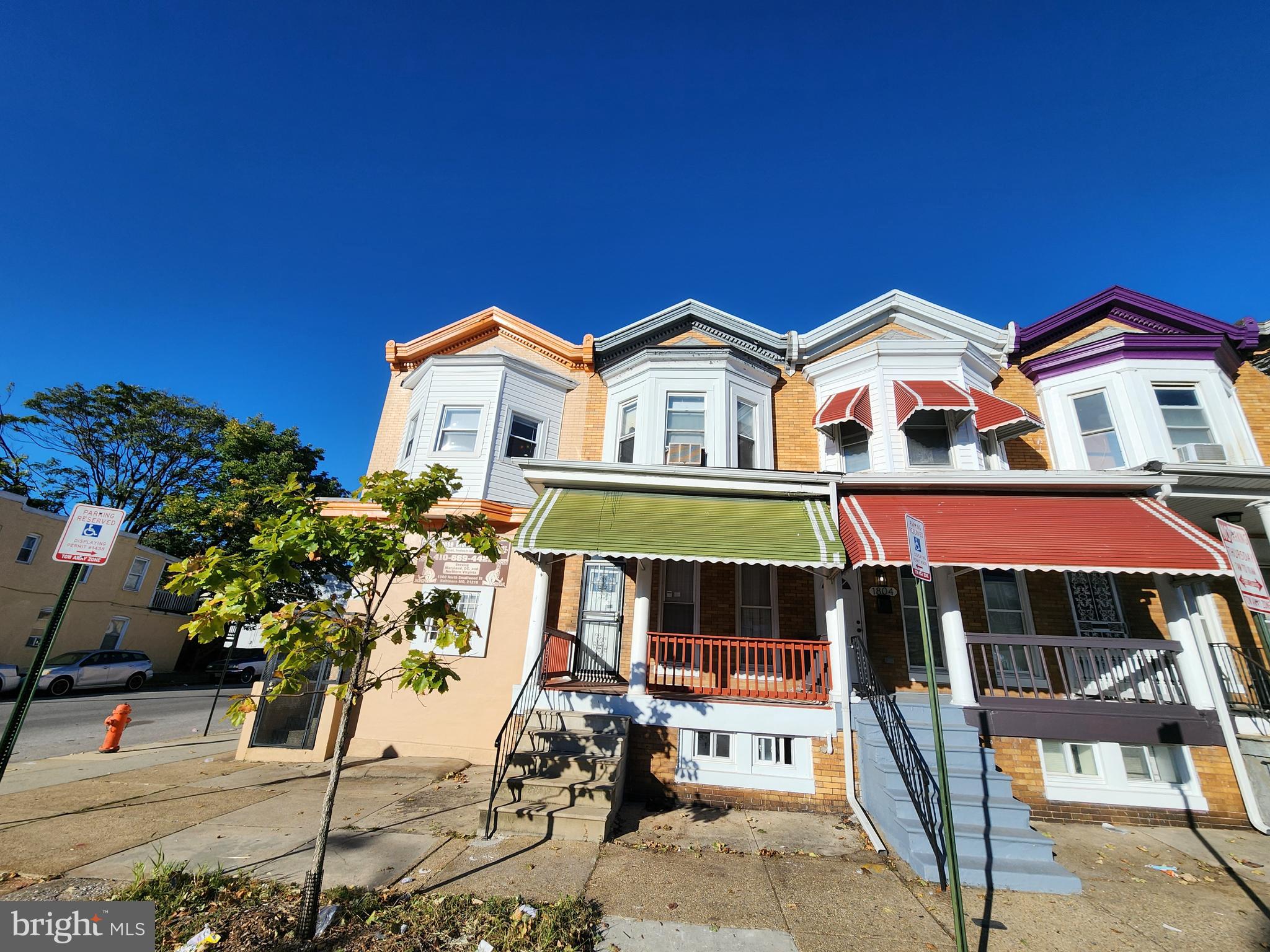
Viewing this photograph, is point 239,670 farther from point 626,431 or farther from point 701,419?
point 701,419

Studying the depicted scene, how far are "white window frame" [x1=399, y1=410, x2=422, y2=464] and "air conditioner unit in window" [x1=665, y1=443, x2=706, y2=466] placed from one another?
595cm

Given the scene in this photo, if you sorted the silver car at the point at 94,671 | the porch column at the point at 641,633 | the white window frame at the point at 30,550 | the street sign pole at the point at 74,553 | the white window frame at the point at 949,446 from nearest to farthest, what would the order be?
1. the street sign pole at the point at 74,553
2. the porch column at the point at 641,633
3. the white window frame at the point at 949,446
4. the silver car at the point at 94,671
5. the white window frame at the point at 30,550

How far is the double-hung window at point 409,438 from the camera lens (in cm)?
1271

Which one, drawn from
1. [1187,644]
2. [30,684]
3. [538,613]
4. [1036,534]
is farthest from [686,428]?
[30,684]

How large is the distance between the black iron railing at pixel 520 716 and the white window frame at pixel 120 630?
89.5ft

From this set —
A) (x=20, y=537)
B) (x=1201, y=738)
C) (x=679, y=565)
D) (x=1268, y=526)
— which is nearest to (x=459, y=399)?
(x=679, y=565)

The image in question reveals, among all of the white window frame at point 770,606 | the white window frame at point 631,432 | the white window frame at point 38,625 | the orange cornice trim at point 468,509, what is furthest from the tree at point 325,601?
the white window frame at point 38,625

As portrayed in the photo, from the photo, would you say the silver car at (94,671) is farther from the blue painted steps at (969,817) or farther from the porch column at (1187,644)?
the porch column at (1187,644)

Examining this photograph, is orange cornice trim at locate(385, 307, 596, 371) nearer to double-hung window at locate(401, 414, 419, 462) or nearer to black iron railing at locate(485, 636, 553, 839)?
double-hung window at locate(401, 414, 419, 462)

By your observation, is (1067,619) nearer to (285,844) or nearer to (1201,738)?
(1201,738)

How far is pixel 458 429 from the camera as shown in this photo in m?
12.3

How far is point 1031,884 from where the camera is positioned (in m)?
5.30

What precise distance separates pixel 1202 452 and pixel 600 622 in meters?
A: 12.2

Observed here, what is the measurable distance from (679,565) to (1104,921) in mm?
7205
